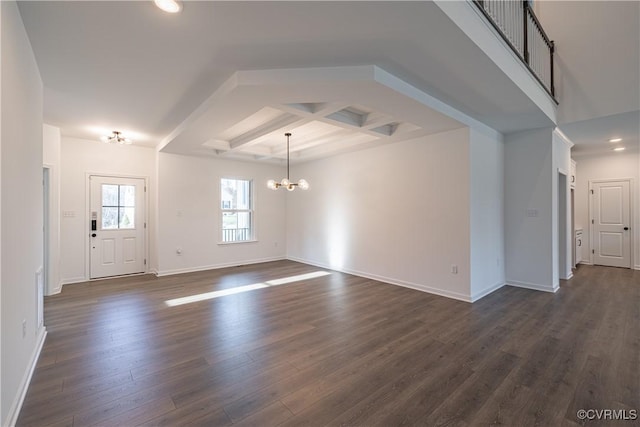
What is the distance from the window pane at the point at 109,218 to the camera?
556cm

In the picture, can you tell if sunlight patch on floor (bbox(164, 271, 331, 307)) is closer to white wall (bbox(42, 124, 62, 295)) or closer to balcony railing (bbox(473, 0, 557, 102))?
white wall (bbox(42, 124, 62, 295))

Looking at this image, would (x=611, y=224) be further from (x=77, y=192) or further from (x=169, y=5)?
(x=77, y=192)

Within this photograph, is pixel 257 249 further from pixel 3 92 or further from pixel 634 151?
pixel 634 151

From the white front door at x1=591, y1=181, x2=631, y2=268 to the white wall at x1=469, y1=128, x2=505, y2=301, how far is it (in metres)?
3.66

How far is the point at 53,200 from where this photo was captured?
4.49m

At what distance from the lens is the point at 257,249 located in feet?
24.1

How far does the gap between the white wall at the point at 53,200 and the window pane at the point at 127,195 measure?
48.3 inches

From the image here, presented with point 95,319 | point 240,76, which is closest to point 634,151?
point 240,76

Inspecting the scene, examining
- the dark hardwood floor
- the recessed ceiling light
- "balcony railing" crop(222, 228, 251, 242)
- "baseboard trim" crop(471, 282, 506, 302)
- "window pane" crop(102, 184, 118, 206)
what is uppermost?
the recessed ceiling light

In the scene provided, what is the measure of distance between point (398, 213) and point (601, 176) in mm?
5410

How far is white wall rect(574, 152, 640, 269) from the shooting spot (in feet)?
19.8

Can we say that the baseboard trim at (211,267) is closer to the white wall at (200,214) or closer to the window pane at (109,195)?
the white wall at (200,214)

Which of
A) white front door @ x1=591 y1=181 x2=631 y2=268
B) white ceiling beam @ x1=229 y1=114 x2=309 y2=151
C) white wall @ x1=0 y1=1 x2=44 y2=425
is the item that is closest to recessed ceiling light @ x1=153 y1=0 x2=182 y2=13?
white wall @ x1=0 y1=1 x2=44 y2=425

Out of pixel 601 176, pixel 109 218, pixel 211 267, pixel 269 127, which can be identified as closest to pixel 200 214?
pixel 211 267
